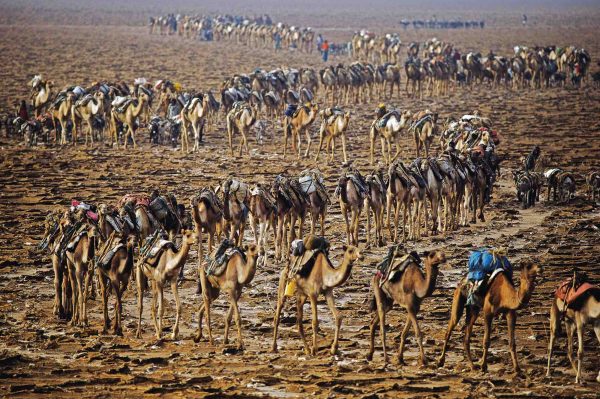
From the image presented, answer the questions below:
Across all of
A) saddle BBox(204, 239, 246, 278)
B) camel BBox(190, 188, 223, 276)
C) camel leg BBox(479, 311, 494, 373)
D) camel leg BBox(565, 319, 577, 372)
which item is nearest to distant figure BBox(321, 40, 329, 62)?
camel BBox(190, 188, 223, 276)

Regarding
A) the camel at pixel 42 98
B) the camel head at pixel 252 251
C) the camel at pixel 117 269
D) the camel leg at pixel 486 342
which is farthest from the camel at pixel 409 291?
the camel at pixel 42 98

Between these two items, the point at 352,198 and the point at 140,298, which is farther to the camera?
the point at 352,198

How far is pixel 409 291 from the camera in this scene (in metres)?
10.3

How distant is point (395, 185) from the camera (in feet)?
51.3

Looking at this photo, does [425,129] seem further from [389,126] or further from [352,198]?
[352,198]

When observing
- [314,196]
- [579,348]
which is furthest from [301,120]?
[579,348]

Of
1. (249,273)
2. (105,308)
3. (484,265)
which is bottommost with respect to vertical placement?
(105,308)

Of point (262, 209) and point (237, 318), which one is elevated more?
point (262, 209)

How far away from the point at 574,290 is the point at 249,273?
340 centimetres

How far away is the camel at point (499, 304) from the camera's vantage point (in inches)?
392

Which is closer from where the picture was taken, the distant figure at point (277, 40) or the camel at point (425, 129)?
the camel at point (425, 129)

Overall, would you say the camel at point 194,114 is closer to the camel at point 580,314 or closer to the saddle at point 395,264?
the saddle at point 395,264

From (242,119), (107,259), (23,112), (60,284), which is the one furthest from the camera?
(23,112)

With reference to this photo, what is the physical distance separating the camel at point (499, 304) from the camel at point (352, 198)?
496 cm
